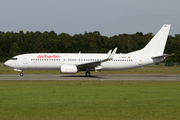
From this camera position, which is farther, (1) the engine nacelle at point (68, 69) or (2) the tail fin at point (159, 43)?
(2) the tail fin at point (159, 43)

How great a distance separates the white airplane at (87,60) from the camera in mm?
31953

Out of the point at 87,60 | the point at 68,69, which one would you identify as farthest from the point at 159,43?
the point at 68,69

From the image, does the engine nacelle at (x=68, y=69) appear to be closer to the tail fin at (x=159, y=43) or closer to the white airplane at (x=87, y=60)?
the white airplane at (x=87, y=60)

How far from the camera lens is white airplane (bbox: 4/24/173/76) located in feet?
105

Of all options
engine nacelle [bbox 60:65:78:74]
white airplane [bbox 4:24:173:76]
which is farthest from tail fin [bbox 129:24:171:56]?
engine nacelle [bbox 60:65:78:74]

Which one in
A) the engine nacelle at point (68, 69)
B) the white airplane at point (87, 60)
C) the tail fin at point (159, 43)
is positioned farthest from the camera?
the tail fin at point (159, 43)

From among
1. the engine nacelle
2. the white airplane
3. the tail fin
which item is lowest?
the engine nacelle

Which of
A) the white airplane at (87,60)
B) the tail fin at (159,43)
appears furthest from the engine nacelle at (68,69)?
the tail fin at (159,43)

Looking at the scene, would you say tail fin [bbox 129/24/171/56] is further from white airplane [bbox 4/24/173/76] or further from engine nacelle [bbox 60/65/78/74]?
engine nacelle [bbox 60/65/78/74]

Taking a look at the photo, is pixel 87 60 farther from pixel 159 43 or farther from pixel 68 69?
pixel 159 43
